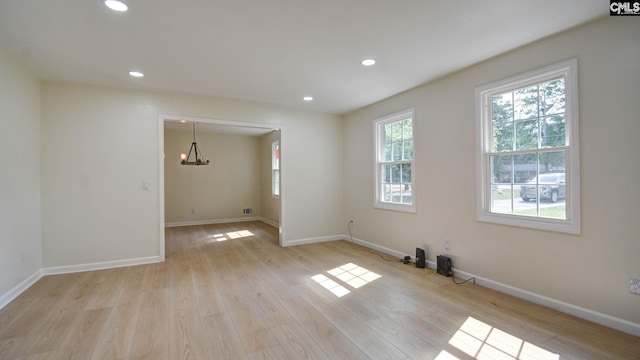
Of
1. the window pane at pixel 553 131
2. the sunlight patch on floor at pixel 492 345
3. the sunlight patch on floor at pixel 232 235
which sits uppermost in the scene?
the window pane at pixel 553 131

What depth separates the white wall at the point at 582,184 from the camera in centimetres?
Answer: 228

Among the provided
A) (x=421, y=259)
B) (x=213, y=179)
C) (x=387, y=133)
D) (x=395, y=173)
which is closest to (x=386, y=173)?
(x=395, y=173)

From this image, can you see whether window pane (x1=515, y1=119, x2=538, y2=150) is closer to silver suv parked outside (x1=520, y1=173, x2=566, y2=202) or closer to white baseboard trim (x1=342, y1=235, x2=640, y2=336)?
silver suv parked outside (x1=520, y1=173, x2=566, y2=202)

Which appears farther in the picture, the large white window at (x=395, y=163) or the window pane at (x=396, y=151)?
the window pane at (x=396, y=151)

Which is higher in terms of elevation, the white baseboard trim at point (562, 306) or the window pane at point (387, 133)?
the window pane at point (387, 133)

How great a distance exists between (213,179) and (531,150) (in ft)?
24.5

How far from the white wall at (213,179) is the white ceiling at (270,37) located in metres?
4.07

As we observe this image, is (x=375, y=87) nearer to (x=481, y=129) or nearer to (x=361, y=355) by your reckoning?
(x=481, y=129)

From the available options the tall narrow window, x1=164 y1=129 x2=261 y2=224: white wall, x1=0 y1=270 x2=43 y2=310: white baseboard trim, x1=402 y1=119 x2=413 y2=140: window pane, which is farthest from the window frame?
x1=0 y1=270 x2=43 y2=310: white baseboard trim

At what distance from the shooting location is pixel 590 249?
2.47m

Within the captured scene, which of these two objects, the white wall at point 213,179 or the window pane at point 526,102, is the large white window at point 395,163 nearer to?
the window pane at point 526,102


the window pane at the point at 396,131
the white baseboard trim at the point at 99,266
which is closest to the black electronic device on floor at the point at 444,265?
the window pane at the point at 396,131

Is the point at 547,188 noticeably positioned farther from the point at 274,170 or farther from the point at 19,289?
the point at 274,170

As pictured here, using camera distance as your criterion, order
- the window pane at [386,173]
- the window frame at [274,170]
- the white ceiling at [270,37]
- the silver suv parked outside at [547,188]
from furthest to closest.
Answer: the window frame at [274,170], the window pane at [386,173], the silver suv parked outside at [547,188], the white ceiling at [270,37]
